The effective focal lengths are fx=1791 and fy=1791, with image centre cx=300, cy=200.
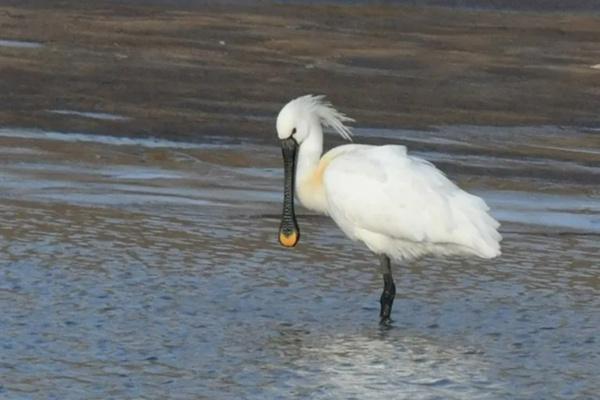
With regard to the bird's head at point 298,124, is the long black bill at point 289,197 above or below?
below

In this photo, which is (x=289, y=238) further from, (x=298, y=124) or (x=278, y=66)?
(x=278, y=66)

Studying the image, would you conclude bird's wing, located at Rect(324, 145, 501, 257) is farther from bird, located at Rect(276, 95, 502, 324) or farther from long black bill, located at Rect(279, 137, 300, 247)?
long black bill, located at Rect(279, 137, 300, 247)

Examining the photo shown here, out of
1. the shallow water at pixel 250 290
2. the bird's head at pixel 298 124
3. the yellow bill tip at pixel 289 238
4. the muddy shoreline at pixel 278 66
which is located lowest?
the shallow water at pixel 250 290

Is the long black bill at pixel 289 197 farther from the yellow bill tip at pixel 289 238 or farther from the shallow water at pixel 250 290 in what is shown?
the shallow water at pixel 250 290

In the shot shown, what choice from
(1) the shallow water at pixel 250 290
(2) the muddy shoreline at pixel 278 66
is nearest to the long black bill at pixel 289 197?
(1) the shallow water at pixel 250 290

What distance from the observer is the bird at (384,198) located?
809 cm

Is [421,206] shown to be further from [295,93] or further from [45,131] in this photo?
[295,93]

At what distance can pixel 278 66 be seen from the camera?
16250 mm

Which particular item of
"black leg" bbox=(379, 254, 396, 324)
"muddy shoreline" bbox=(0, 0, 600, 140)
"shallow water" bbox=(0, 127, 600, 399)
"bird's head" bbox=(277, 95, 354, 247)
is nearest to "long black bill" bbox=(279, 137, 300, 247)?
"bird's head" bbox=(277, 95, 354, 247)

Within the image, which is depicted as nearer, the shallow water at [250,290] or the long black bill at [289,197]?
the shallow water at [250,290]

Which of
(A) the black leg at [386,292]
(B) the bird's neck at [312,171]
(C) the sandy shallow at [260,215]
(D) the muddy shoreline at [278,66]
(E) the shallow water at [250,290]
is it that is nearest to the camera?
(E) the shallow water at [250,290]

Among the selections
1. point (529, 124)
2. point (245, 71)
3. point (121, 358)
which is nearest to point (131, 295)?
point (121, 358)

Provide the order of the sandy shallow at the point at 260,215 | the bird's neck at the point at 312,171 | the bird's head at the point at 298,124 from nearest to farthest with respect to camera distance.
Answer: the sandy shallow at the point at 260,215, the bird's head at the point at 298,124, the bird's neck at the point at 312,171

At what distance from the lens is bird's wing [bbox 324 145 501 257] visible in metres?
8.08
